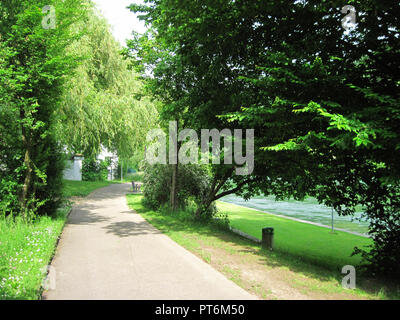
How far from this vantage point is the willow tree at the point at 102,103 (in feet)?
46.6

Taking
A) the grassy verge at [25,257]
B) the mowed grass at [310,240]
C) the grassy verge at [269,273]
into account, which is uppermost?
the grassy verge at [25,257]

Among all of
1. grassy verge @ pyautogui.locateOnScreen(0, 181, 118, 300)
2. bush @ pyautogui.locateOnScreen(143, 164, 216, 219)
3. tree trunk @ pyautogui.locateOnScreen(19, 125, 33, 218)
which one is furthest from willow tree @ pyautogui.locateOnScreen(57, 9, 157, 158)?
grassy verge @ pyautogui.locateOnScreen(0, 181, 118, 300)

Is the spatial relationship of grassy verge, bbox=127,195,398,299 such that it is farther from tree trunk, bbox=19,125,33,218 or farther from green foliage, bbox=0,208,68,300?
tree trunk, bbox=19,125,33,218

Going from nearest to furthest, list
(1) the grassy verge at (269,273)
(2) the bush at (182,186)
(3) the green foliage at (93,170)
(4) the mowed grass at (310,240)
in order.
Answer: (1) the grassy verge at (269,273), (4) the mowed grass at (310,240), (2) the bush at (182,186), (3) the green foliage at (93,170)

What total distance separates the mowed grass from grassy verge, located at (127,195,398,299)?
0.68m

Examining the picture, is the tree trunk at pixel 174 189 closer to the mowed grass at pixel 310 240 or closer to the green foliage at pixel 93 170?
the mowed grass at pixel 310 240

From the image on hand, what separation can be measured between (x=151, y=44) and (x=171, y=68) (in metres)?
3.36

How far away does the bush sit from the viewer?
45.3ft

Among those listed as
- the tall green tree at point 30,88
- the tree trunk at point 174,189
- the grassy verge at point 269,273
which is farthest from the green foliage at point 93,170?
the grassy verge at point 269,273

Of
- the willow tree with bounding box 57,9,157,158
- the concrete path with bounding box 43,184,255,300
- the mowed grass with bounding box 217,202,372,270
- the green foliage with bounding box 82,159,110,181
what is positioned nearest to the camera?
A: the concrete path with bounding box 43,184,255,300

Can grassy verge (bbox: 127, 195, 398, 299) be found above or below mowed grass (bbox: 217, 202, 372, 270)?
above

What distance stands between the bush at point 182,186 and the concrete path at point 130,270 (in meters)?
5.30

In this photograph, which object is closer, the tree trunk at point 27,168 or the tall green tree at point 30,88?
the tall green tree at point 30,88
